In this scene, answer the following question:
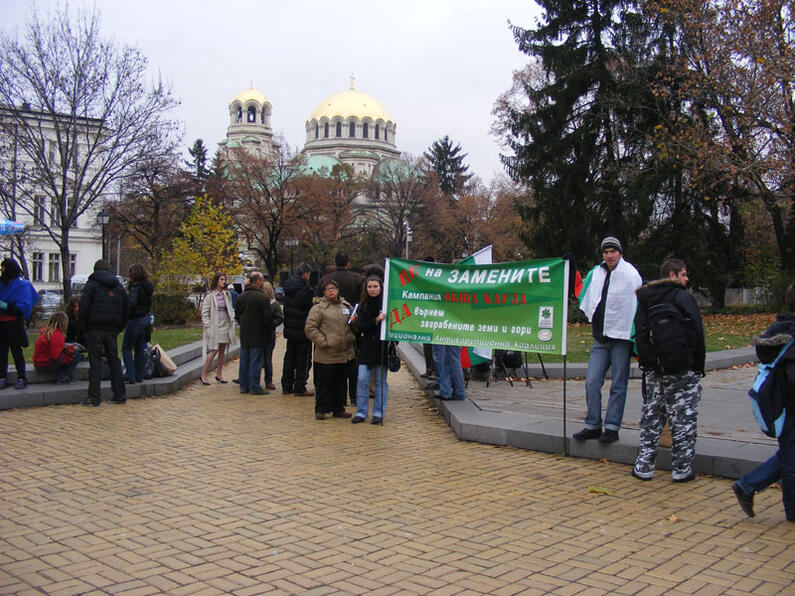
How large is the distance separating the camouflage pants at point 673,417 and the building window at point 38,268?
63.9 m

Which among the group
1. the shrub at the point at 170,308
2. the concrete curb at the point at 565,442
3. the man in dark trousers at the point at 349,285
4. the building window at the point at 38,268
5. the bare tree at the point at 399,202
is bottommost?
the concrete curb at the point at 565,442

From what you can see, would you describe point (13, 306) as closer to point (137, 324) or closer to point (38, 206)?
point (137, 324)

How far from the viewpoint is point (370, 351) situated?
9188mm

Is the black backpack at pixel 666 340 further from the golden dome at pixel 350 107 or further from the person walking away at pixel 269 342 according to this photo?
the golden dome at pixel 350 107

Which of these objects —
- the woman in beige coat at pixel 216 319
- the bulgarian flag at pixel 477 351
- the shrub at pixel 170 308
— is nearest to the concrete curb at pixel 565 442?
the bulgarian flag at pixel 477 351

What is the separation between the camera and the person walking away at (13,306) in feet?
33.8

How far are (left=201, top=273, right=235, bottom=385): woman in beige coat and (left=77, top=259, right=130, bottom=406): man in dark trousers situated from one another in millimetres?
2117

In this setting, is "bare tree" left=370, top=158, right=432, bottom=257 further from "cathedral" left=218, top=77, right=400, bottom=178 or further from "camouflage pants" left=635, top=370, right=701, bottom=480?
"camouflage pants" left=635, top=370, right=701, bottom=480

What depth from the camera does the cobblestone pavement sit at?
4.24 meters

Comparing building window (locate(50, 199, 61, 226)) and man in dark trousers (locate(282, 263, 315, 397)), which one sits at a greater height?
building window (locate(50, 199, 61, 226))

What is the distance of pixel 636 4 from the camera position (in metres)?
32.9

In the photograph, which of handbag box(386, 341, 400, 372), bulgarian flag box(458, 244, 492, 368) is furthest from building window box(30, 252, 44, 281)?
handbag box(386, 341, 400, 372)

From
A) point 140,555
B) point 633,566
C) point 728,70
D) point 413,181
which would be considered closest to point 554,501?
point 633,566

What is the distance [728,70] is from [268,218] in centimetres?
3458
